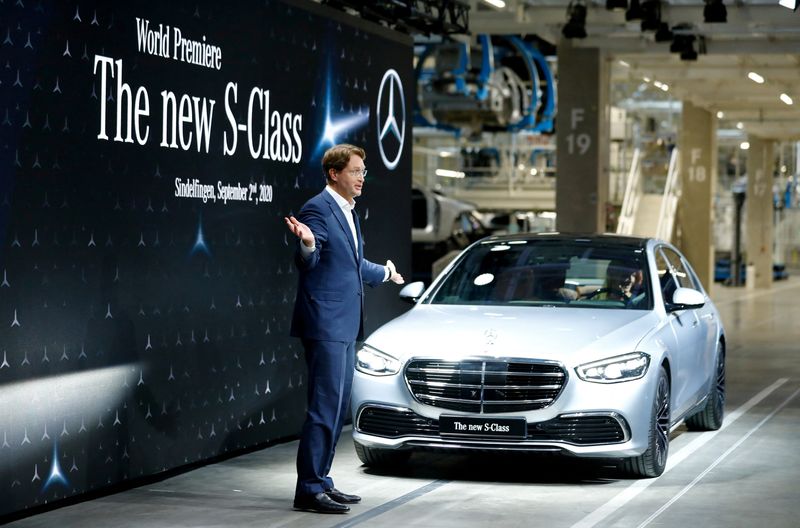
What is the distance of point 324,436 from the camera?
23.6 feet

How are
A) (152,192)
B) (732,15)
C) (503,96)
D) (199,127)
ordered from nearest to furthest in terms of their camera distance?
1. (152,192)
2. (199,127)
3. (732,15)
4. (503,96)

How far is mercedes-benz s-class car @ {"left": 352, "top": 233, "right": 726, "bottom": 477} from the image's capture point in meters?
7.81

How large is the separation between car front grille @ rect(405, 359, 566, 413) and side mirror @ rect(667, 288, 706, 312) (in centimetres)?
148

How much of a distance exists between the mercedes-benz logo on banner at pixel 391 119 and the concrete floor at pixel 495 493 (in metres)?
2.68

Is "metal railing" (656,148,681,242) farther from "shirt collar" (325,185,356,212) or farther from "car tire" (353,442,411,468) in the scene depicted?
"shirt collar" (325,185,356,212)

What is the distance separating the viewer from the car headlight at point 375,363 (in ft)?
26.5

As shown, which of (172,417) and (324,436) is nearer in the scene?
(324,436)

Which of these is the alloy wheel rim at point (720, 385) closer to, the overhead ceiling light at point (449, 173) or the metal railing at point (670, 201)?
the metal railing at point (670, 201)

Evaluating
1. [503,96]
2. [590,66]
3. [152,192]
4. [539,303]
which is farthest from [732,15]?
[152,192]

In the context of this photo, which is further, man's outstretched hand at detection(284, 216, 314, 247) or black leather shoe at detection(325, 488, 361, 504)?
black leather shoe at detection(325, 488, 361, 504)

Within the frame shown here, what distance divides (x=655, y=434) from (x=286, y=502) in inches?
86.6

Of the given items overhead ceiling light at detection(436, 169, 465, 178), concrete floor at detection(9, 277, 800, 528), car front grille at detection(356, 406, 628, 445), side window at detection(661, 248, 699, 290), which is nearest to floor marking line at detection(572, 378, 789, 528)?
concrete floor at detection(9, 277, 800, 528)

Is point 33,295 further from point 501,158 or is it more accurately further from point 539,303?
point 501,158

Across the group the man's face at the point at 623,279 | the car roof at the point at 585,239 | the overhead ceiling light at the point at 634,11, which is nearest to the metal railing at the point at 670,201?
the overhead ceiling light at the point at 634,11
